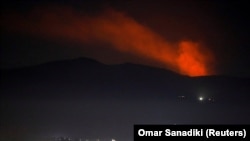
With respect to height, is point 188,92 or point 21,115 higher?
point 188,92

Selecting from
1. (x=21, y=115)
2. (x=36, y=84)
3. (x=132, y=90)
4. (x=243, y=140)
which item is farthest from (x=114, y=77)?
(x=243, y=140)

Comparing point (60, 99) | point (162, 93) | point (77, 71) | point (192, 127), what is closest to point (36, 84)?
point (60, 99)

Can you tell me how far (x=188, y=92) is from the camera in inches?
1602

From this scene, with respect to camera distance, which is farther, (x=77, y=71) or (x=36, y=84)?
(x=77, y=71)

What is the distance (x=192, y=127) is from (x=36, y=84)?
42183 mm

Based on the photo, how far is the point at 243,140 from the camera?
21.7 feet

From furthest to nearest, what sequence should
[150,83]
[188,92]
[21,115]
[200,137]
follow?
[150,83], [188,92], [21,115], [200,137]

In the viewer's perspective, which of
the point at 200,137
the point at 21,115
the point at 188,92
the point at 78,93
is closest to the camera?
the point at 200,137

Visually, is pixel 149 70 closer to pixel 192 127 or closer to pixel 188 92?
pixel 188 92

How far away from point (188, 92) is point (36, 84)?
16.3m

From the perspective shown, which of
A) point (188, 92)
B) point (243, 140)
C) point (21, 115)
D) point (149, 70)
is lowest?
point (243, 140)

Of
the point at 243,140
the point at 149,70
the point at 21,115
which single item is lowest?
the point at 243,140

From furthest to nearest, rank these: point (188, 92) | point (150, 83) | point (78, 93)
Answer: point (150, 83), point (78, 93), point (188, 92)

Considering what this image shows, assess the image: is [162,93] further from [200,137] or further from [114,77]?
[200,137]
